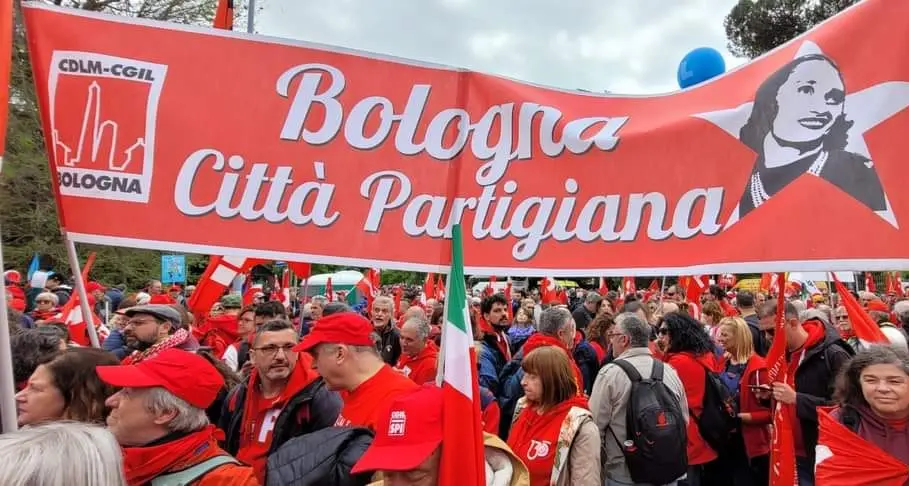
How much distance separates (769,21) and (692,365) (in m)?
30.0

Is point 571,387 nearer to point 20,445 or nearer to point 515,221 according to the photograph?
point 515,221

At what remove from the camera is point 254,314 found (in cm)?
648

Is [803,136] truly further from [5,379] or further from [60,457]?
[5,379]

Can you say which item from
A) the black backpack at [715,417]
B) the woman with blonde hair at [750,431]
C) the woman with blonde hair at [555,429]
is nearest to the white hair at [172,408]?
the woman with blonde hair at [555,429]

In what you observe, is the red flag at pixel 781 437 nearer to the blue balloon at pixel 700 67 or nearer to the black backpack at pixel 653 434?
the black backpack at pixel 653 434

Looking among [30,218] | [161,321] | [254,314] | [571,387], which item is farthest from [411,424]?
[30,218]

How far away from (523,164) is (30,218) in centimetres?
2223

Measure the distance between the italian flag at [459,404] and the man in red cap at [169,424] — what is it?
672 millimetres

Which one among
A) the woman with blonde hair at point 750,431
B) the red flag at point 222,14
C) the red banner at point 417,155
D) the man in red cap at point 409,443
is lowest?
the woman with blonde hair at point 750,431

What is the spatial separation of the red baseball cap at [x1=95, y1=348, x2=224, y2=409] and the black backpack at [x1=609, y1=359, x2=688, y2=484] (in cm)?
250

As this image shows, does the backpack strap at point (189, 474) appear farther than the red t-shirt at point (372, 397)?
No

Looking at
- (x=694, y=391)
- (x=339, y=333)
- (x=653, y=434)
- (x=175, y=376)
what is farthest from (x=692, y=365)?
(x=175, y=376)

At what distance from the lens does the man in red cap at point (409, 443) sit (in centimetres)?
204

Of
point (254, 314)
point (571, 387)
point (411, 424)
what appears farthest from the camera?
point (254, 314)
